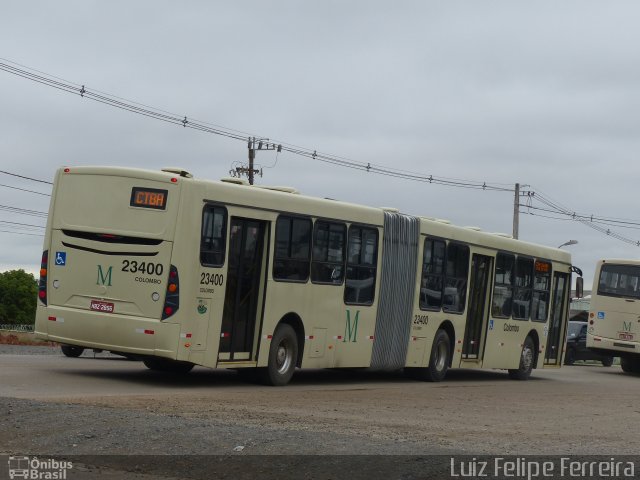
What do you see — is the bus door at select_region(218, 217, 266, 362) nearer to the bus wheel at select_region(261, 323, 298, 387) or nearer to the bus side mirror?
the bus wheel at select_region(261, 323, 298, 387)

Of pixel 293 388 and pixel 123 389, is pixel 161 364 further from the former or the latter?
pixel 123 389

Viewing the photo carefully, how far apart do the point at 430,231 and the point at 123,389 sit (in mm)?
9032

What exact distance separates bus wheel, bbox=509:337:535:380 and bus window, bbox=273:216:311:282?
10113 millimetres

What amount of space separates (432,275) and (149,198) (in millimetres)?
8150

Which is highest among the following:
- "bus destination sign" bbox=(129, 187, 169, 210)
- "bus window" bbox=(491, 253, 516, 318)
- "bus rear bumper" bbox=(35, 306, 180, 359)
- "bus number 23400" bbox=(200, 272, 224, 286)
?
"bus destination sign" bbox=(129, 187, 169, 210)

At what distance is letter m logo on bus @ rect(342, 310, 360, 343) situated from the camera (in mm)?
21625

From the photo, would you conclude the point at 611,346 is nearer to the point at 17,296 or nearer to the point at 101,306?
the point at 101,306

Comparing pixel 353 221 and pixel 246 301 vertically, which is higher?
pixel 353 221

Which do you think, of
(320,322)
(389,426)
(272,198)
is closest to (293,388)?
(320,322)

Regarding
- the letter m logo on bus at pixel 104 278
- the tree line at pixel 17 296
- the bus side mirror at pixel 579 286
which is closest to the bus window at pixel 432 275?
the bus side mirror at pixel 579 286

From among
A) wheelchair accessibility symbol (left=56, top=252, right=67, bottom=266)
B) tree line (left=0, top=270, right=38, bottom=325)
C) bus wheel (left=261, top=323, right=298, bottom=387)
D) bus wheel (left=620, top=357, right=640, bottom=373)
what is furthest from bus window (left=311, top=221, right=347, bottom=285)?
tree line (left=0, top=270, right=38, bottom=325)

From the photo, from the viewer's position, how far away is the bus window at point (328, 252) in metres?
20.6

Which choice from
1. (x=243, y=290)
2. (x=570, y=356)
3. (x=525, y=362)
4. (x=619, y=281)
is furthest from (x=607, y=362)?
(x=243, y=290)

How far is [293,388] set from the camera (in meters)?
19.9
